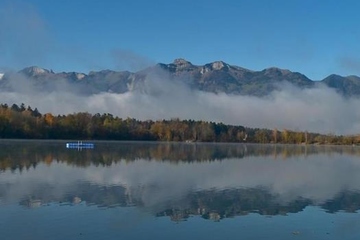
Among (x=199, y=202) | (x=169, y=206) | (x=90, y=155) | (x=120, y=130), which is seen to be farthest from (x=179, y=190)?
(x=120, y=130)

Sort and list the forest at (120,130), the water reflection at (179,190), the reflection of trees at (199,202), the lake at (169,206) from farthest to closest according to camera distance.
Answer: the forest at (120,130)
the water reflection at (179,190)
the reflection of trees at (199,202)
the lake at (169,206)

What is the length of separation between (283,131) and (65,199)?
179 meters

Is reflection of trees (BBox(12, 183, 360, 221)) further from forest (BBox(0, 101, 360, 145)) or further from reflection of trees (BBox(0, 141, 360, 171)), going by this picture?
forest (BBox(0, 101, 360, 145))

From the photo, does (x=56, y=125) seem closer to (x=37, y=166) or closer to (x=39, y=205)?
(x=37, y=166)

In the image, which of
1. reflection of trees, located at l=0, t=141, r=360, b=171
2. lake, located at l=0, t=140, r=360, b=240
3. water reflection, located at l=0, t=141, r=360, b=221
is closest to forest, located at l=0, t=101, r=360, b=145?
reflection of trees, located at l=0, t=141, r=360, b=171

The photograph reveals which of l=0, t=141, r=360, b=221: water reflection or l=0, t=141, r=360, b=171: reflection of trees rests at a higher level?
l=0, t=141, r=360, b=171: reflection of trees

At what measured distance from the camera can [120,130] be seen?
13525 centimetres

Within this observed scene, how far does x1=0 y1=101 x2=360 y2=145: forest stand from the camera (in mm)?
109831

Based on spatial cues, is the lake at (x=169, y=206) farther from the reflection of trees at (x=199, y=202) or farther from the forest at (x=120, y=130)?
the forest at (x=120, y=130)

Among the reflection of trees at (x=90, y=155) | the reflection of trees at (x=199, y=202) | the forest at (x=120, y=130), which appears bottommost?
the reflection of trees at (x=199, y=202)

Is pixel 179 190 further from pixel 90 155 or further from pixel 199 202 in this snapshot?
pixel 90 155

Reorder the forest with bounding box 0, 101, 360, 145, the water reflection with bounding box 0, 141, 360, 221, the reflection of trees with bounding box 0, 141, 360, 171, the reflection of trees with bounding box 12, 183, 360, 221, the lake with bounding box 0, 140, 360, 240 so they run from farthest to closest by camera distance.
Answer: the forest with bounding box 0, 101, 360, 145, the reflection of trees with bounding box 0, 141, 360, 171, the water reflection with bounding box 0, 141, 360, 221, the reflection of trees with bounding box 12, 183, 360, 221, the lake with bounding box 0, 140, 360, 240

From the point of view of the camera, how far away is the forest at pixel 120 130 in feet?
360

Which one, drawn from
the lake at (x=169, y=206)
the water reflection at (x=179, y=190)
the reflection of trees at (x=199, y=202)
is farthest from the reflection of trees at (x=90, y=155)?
the reflection of trees at (x=199, y=202)
